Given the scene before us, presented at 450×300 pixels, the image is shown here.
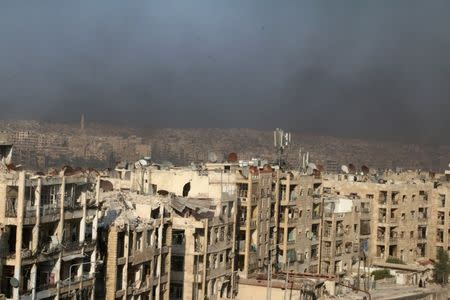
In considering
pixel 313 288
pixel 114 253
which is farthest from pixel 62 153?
pixel 114 253

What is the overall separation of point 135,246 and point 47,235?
7.79 metres

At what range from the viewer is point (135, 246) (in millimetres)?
49531

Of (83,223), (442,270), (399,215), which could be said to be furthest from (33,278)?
(399,215)

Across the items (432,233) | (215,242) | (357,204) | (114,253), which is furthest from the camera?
(432,233)

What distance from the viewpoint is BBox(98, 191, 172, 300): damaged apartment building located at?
1877 inches

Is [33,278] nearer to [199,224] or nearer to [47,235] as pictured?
[47,235]

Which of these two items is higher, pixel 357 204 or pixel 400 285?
pixel 357 204

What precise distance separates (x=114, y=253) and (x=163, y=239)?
5.76 metres

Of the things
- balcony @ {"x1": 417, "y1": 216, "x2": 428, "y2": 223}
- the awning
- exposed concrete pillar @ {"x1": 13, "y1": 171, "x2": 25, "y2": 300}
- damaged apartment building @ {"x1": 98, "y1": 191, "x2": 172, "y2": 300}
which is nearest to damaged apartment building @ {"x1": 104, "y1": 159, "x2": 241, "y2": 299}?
damaged apartment building @ {"x1": 98, "y1": 191, "x2": 172, "y2": 300}

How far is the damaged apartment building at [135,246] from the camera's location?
47688 mm

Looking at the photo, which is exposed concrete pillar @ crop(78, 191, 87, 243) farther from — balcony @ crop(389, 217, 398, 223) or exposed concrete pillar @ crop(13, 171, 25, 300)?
balcony @ crop(389, 217, 398, 223)

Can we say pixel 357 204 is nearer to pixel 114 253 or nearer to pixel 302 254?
pixel 302 254

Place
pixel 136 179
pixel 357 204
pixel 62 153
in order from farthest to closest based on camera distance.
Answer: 1. pixel 62 153
2. pixel 357 204
3. pixel 136 179

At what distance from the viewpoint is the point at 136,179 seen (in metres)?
68.3
